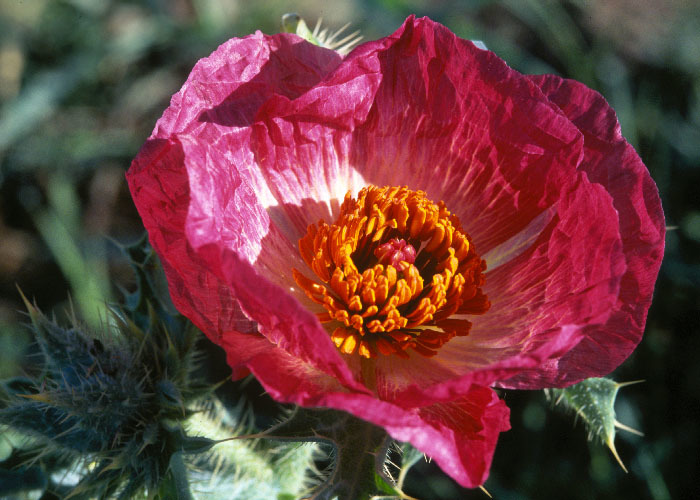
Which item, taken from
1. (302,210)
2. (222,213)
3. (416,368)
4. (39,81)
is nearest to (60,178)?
(39,81)

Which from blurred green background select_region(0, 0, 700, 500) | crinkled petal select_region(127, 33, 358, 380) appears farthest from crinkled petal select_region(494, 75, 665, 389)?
blurred green background select_region(0, 0, 700, 500)

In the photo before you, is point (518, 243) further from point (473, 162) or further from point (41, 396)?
point (41, 396)

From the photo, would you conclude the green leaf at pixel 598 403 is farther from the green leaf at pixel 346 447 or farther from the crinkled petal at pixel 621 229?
the green leaf at pixel 346 447

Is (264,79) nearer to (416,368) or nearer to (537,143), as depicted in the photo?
(537,143)

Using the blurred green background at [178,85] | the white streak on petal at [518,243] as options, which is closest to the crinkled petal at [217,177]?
the white streak on petal at [518,243]

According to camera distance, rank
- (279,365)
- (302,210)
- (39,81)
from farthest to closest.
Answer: (39,81), (302,210), (279,365)

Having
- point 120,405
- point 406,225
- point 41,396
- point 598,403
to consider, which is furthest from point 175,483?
point 598,403

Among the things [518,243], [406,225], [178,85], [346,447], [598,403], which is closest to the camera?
[346,447]
